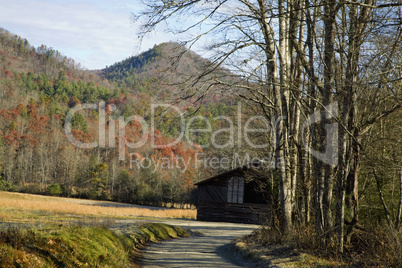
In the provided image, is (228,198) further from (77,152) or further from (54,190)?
(77,152)

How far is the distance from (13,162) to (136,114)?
49622 millimetres

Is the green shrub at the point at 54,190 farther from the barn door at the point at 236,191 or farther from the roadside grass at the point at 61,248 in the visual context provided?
the roadside grass at the point at 61,248

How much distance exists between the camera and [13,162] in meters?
73.3

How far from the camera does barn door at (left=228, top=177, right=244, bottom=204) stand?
3469 centimetres

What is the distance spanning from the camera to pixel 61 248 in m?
6.63

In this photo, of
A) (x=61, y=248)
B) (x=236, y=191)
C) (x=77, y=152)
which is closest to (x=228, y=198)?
(x=236, y=191)

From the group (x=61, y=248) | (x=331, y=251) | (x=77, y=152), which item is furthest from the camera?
(x=77, y=152)

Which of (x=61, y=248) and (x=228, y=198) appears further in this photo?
(x=228, y=198)

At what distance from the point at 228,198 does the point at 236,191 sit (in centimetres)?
100

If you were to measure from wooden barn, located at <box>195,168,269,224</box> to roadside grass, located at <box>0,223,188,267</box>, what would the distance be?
25.3 meters

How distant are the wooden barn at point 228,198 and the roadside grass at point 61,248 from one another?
2528 cm

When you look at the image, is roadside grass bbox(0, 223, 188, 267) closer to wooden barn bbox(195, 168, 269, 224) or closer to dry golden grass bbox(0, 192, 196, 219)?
dry golden grass bbox(0, 192, 196, 219)

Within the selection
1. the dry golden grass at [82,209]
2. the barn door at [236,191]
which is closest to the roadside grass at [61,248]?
the dry golden grass at [82,209]

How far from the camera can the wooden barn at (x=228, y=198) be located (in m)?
34.5
